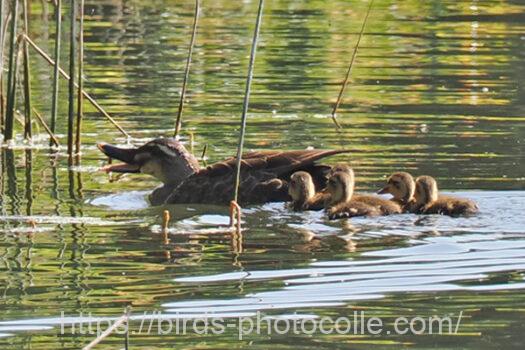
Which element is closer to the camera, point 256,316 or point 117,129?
point 256,316

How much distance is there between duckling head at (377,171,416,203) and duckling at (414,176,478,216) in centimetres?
11

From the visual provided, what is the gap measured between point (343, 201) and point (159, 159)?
1815 millimetres

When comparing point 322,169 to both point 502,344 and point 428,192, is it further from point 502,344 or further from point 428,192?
point 502,344

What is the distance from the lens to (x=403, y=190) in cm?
927

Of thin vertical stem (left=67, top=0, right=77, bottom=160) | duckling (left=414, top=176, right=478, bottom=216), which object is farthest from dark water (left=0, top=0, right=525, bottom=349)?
thin vertical stem (left=67, top=0, right=77, bottom=160)

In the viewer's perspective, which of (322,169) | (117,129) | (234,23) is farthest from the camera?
(234,23)

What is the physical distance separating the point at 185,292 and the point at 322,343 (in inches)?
42.9

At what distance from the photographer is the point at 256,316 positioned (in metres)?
6.71

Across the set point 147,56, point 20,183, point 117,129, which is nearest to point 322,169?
point 20,183

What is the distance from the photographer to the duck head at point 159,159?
34.2 feet

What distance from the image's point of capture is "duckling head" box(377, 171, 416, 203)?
30.3 ft

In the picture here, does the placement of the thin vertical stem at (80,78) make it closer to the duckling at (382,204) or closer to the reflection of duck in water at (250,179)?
the reflection of duck in water at (250,179)

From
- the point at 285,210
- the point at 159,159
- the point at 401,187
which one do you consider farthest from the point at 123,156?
the point at 401,187

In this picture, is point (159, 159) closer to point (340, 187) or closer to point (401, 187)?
point (340, 187)
